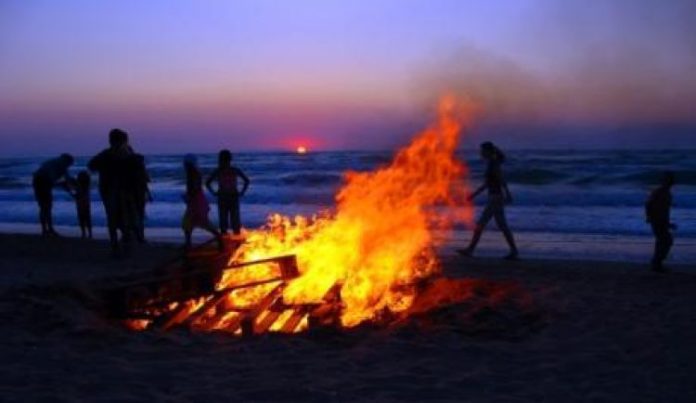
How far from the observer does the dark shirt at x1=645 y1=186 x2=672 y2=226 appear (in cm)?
1171

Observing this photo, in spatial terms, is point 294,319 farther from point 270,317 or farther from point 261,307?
point 261,307

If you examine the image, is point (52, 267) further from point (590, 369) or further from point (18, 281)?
point (590, 369)

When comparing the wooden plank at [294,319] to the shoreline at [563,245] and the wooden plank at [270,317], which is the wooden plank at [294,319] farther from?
the shoreline at [563,245]

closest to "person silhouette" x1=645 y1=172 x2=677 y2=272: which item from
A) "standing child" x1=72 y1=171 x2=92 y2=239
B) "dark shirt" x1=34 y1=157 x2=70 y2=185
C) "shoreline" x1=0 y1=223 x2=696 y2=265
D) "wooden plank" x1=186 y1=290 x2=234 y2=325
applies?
"shoreline" x1=0 y1=223 x2=696 y2=265

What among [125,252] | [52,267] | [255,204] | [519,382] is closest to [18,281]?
[52,267]

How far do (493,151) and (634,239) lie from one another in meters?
6.93

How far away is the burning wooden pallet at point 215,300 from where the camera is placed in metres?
8.32

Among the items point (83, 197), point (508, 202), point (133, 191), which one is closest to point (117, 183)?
point (133, 191)

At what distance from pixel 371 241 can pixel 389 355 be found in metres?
3.15

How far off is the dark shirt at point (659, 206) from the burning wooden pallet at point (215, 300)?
17.9 feet

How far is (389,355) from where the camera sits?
7.32 m

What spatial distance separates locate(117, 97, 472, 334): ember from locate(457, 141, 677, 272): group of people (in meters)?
1.43

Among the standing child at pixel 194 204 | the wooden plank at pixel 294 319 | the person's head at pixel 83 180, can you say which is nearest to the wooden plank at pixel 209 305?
the wooden plank at pixel 294 319

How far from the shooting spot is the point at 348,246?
398 inches
